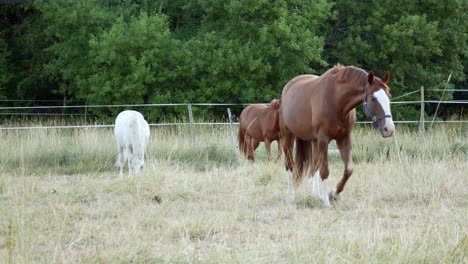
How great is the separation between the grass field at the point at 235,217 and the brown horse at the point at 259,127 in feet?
6.19

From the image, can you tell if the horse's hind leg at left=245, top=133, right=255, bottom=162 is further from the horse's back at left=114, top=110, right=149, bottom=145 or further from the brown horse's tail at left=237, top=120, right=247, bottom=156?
the horse's back at left=114, top=110, right=149, bottom=145

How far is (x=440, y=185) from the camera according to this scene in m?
7.79

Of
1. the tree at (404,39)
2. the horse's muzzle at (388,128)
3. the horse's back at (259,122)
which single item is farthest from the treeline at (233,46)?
the horse's muzzle at (388,128)

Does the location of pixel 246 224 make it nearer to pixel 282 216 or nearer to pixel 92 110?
pixel 282 216

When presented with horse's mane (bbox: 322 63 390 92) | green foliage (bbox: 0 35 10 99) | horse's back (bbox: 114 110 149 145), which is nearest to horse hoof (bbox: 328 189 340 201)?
horse's mane (bbox: 322 63 390 92)

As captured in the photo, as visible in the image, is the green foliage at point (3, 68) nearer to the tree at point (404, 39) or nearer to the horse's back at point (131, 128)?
the tree at point (404, 39)

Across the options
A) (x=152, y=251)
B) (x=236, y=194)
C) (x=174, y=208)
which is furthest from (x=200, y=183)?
(x=152, y=251)

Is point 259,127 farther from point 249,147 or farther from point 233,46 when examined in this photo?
point 233,46

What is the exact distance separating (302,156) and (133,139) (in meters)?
3.58

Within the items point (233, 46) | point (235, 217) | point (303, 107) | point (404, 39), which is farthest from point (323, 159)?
point (404, 39)

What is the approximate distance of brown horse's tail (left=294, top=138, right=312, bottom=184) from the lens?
28.1 ft

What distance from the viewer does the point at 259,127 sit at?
13.5 meters

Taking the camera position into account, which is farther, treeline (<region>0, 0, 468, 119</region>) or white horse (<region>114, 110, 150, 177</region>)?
treeline (<region>0, 0, 468, 119</region>)

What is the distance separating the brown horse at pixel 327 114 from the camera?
7.23 meters
